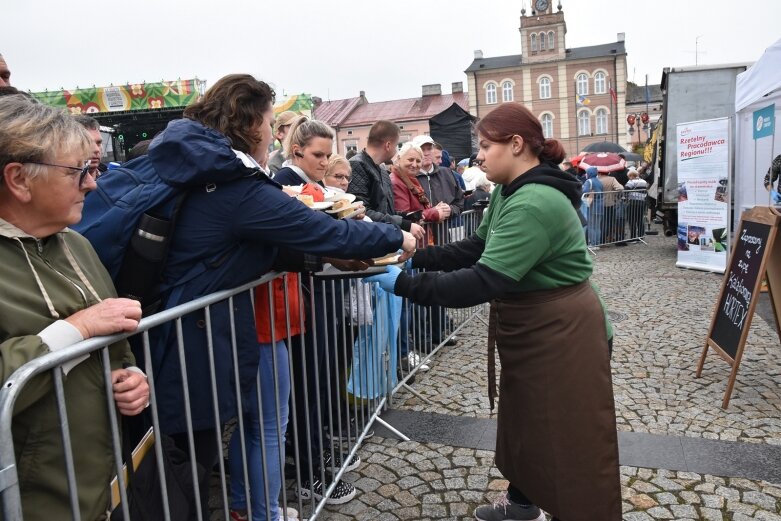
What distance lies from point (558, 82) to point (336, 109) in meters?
24.0

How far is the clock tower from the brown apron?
65760 mm

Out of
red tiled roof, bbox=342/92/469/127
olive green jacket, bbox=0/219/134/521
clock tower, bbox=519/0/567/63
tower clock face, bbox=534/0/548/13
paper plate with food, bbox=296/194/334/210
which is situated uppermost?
tower clock face, bbox=534/0/548/13

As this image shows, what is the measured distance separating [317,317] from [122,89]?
55.5 ft

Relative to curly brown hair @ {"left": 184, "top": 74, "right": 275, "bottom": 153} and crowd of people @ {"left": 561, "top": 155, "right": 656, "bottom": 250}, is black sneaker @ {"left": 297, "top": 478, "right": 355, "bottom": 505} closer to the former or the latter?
curly brown hair @ {"left": 184, "top": 74, "right": 275, "bottom": 153}

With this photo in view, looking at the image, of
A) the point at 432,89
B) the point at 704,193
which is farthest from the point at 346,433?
the point at 432,89

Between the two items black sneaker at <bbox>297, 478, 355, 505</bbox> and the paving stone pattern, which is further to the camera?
black sneaker at <bbox>297, 478, 355, 505</bbox>

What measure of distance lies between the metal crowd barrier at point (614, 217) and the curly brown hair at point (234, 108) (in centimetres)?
1116

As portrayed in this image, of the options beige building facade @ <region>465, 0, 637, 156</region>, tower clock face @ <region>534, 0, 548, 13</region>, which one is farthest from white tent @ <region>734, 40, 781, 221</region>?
tower clock face @ <region>534, 0, 548, 13</region>

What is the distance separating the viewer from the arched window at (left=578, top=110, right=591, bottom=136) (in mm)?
59531

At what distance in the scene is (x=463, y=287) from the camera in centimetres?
223

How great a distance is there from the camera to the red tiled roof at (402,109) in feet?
187

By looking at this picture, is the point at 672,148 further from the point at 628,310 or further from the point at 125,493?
the point at 125,493

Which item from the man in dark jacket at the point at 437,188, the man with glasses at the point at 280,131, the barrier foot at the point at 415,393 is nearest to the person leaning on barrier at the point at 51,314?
the man with glasses at the point at 280,131

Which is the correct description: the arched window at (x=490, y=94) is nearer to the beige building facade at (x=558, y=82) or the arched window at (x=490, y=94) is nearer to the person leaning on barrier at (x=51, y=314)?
the beige building facade at (x=558, y=82)
